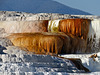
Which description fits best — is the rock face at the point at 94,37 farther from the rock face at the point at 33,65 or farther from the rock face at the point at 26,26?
the rock face at the point at 33,65

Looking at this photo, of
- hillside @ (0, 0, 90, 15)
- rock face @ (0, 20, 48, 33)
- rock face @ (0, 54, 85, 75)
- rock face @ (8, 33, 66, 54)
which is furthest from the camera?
hillside @ (0, 0, 90, 15)

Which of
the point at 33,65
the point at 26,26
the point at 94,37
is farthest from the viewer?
the point at 26,26

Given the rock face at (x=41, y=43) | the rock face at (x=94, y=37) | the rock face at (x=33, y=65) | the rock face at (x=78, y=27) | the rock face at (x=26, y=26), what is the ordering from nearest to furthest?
the rock face at (x=33, y=65), the rock face at (x=41, y=43), the rock face at (x=78, y=27), the rock face at (x=94, y=37), the rock face at (x=26, y=26)

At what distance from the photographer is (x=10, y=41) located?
13906 millimetres

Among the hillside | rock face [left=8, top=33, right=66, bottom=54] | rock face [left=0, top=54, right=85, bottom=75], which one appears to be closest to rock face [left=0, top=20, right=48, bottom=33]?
rock face [left=8, top=33, right=66, bottom=54]

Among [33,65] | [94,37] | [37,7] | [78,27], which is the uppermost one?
[37,7]

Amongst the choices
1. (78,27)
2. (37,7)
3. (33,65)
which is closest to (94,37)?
(78,27)

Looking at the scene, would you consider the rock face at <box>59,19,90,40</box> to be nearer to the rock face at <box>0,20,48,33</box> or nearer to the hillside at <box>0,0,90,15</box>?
the rock face at <box>0,20,48,33</box>

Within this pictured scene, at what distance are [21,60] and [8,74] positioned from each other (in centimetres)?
110

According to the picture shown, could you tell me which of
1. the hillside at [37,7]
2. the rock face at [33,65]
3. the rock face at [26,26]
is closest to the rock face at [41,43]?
the rock face at [26,26]

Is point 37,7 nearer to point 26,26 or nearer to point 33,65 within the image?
point 26,26

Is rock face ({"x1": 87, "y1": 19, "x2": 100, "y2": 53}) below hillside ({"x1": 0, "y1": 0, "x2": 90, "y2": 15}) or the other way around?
below

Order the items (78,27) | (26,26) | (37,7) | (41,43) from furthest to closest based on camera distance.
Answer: (37,7), (26,26), (78,27), (41,43)

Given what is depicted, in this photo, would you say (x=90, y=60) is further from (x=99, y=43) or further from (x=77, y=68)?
(x=99, y=43)
